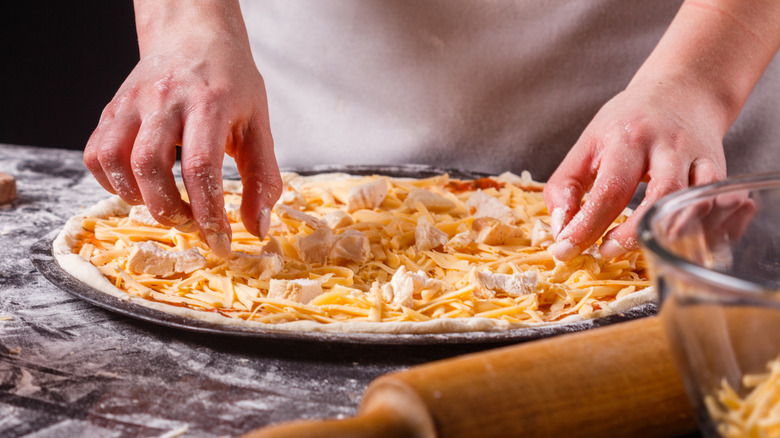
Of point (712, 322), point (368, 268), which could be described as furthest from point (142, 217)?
point (712, 322)

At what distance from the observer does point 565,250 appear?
1.67 m

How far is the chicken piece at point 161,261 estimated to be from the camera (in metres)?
1.70

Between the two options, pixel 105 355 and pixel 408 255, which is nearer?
pixel 105 355

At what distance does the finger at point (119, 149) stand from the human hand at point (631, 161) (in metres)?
1.03

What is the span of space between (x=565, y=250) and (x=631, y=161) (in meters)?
0.27

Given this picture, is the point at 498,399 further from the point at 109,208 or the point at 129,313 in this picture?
the point at 109,208

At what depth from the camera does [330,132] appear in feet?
10.2

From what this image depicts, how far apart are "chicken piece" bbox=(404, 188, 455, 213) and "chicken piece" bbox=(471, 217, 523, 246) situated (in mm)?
240

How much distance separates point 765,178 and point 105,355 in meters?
1.26

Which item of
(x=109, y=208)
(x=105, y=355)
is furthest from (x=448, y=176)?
(x=105, y=355)

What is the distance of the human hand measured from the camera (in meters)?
1.63

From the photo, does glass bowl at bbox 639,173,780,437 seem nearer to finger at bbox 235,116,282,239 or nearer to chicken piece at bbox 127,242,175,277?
finger at bbox 235,116,282,239

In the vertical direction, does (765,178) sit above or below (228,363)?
above

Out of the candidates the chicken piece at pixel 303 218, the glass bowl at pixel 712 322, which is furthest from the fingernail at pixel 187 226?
the glass bowl at pixel 712 322
